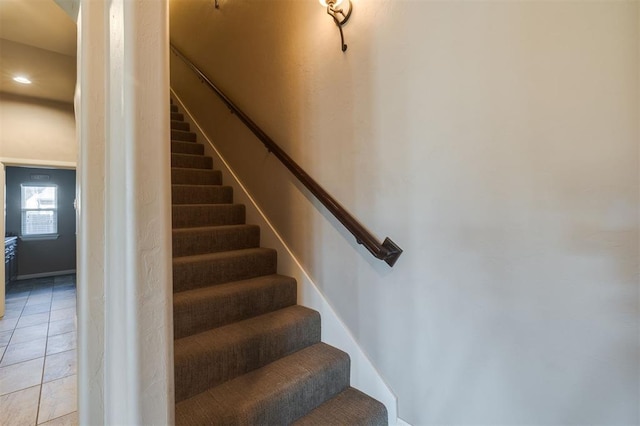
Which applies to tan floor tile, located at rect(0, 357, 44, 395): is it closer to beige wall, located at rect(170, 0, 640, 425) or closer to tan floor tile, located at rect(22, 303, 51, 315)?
tan floor tile, located at rect(22, 303, 51, 315)

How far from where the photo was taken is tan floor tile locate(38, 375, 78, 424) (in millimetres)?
1657

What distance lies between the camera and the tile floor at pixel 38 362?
1.67 meters

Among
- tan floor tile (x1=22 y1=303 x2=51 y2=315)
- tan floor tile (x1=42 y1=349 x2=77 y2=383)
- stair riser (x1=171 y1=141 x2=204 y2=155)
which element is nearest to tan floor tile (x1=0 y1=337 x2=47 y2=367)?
tan floor tile (x1=42 y1=349 x2=77 y2=383)

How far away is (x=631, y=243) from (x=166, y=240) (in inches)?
47.1

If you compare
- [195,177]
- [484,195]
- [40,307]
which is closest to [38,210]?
[40,307]

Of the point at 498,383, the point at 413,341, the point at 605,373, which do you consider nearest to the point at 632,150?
the point at 605,373

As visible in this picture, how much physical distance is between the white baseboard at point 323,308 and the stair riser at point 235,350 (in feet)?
0.31

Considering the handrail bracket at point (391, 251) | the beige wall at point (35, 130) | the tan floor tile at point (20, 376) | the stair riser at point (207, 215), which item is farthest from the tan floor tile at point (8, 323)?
the handrail bracket at point (391, 251)

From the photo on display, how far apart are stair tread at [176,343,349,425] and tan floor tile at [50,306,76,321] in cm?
323

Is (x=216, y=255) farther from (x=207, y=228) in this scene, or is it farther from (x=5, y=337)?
(x=5, y=337)

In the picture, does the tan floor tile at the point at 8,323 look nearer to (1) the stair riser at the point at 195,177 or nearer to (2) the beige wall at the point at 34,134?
(2) the beige wall at the point at 34,134

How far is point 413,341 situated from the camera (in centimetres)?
122

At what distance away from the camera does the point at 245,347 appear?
1.30 metres

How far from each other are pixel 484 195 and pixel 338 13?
1.15 m
